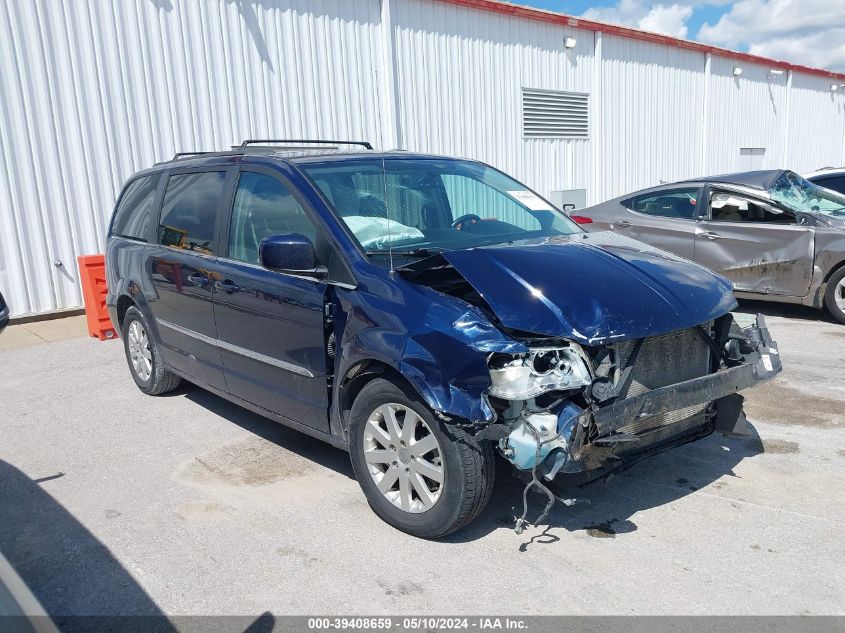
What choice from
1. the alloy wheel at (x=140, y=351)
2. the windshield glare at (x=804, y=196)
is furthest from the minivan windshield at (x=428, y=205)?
the windshield glare at (x=804, y=196)

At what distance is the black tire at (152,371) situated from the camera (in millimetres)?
5727

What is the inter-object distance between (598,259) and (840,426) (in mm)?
2438

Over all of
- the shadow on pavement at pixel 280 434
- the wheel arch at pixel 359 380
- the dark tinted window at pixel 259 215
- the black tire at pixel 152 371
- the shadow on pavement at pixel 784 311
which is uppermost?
the dark tinted window at pixel 259 215

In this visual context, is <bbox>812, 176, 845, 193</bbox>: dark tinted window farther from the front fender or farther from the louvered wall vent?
the front fender

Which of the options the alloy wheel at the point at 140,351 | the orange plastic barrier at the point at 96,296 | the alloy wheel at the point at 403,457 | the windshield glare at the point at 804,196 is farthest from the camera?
the orange plastic barrier at the point at 96,296

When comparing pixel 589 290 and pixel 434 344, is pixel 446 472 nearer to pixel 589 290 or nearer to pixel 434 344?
pixel 434 344

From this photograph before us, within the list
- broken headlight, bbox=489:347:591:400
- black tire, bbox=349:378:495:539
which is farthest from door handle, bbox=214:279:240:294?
broken headlight, bbox=489:347:591:400

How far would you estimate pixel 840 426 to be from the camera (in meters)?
4.88

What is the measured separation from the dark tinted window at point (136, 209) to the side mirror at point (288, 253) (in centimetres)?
227

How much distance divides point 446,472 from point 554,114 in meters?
Answer: 12.4


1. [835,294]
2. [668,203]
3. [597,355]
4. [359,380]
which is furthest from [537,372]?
[668,203]

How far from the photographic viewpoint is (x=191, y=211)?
5020mm

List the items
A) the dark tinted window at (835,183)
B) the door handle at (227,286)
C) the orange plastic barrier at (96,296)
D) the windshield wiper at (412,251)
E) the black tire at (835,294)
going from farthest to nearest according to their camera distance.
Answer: the dark tinted window at (835,183) → the orange plastic barrier at (96,296) → the black tire at (835,294) → the door handle at (227,286) → the windshield wiper at (412,251)

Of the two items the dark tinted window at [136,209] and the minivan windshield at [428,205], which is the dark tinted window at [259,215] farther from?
the dark tinted window at [136,209]
